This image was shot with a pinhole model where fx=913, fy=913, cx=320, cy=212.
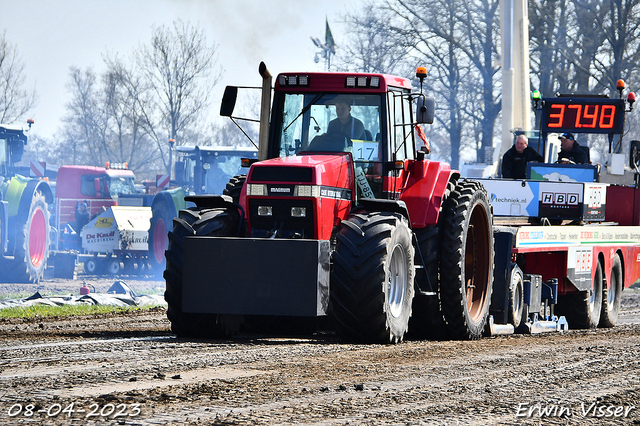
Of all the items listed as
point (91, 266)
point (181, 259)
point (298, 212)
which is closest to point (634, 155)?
point (298, 212)

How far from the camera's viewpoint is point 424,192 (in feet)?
30.3

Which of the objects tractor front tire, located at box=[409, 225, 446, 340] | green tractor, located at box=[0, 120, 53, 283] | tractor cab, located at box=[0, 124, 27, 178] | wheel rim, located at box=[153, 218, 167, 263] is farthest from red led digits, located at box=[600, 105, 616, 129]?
tractor cab, located at box=[0, 124, 27, 178]

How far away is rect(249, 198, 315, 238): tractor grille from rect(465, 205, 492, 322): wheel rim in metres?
2.78

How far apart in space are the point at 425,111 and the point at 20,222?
536 inches

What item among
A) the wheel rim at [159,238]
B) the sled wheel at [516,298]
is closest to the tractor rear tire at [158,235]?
the wheel rim at [159,238]

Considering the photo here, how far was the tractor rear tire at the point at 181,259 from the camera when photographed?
325 inches

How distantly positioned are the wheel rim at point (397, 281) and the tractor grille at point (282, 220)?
2.68ft

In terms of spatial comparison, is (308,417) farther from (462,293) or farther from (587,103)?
(587,103)

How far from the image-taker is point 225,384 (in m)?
5.88

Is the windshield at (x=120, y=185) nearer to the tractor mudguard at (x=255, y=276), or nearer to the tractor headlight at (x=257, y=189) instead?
the tractor headlight at (x=257, y=189)

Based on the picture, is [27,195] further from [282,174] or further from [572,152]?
[282,174]

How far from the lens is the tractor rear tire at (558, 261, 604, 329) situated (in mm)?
13188

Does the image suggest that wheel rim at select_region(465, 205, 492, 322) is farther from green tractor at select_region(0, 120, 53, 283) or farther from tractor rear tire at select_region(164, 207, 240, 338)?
green tractor at select_region(0, 120, 53, 283)

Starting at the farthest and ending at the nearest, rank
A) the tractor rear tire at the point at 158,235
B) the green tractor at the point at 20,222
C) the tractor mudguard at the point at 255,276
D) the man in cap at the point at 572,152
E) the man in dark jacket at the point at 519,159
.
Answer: the tractor rear tire at the point at 158,235, the green tractor at the point at 20,222, the man in cap at the point at 572,152, the man in dark jacket at the point at 519,159, the tractor mudguard at the point at 255,276
